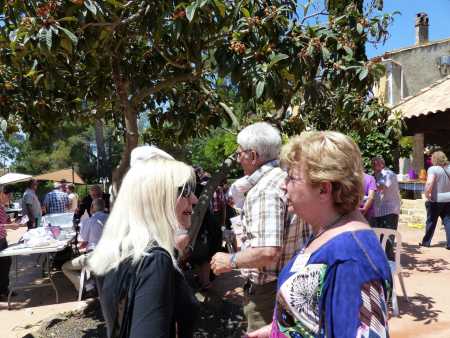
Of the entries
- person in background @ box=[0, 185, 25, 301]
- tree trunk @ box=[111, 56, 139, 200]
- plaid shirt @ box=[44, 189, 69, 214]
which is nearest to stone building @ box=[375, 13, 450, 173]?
plaid shirt @ box=[44, 189, 69, 214]

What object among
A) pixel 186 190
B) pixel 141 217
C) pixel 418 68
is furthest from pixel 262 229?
pixel 418 68

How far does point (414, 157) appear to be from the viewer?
14.8m

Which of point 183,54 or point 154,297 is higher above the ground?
point 183,54

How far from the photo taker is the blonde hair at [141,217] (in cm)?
163

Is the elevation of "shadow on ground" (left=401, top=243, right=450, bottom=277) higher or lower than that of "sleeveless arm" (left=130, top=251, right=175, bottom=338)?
lower

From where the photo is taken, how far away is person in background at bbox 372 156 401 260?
6.96 m

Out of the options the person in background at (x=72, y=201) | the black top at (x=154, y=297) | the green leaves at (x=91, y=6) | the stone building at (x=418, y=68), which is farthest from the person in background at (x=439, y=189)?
the stone building at (x=418, y=68)

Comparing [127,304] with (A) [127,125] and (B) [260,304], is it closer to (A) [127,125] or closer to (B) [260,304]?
(B) [260,304]

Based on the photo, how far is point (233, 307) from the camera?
5.34 meters

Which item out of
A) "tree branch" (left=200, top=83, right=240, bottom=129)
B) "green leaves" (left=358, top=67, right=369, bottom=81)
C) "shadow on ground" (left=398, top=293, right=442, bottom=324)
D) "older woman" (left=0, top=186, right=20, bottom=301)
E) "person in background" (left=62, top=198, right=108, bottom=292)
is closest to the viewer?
"green leaves" (left=358, top=67, right=369, bottom=81)

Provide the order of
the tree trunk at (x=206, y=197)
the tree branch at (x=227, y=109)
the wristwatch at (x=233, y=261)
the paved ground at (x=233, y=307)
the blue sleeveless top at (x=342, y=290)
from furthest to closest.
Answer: the tree branch at (x=227, y=109) → the paved ground at (x=233, y=307) → the tree trunk at (x=206, y=197) → the wristwatch at (x=233, y=261) → the blue sleeveless top at (x=342, y=290)

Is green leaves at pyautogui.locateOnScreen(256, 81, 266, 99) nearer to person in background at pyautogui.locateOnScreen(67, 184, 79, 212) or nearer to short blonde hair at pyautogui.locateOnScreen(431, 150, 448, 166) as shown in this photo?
short blonde hair at pyautogui.locateOnScreen(431, 150, 448, 166)

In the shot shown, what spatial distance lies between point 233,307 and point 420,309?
7.26 feet

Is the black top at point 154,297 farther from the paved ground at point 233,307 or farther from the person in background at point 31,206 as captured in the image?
the person in background at point 31,206
